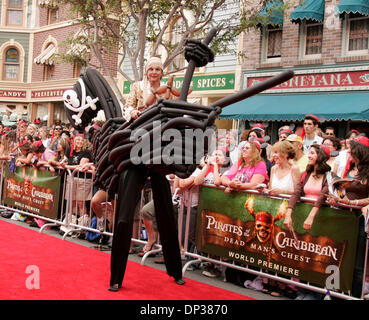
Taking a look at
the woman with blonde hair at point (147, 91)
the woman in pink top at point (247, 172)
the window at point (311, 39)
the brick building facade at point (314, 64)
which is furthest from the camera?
the window at point (311, 39)

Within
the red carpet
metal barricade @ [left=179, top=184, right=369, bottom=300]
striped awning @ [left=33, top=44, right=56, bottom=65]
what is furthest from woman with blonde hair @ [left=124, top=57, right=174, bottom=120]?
striped awning @ [left=33, top=44, right=56, bottom=65]

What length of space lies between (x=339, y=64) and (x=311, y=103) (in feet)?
5.16

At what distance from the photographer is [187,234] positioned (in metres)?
6.36

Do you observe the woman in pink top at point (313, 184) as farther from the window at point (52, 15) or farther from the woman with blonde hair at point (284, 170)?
the window at point (52, 15)

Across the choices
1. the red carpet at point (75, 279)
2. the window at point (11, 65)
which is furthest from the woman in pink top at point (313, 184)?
the window at point (11, 65)

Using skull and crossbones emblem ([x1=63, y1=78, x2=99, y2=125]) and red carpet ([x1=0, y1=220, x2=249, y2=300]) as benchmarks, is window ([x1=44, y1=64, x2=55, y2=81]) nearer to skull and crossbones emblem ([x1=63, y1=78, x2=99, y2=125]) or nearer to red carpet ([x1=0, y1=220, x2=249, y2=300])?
red carpet ([x1=0, y1=220, x2=249, y2=300])

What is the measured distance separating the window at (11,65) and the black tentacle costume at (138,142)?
79.9ft

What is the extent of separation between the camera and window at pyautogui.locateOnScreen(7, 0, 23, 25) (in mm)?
27969

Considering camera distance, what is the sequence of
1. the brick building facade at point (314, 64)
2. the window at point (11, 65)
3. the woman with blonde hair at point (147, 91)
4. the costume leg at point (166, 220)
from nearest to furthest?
1. the woman with blonde hair at point (147, 91)
2. the costume leg at point (166, 220)
3. the brick building facade at point (314, 64)
4. the window at point (11, 65)

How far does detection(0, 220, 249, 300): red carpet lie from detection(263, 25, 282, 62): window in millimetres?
11453

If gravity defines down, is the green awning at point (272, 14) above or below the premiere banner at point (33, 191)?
above

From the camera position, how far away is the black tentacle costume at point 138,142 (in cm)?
424
